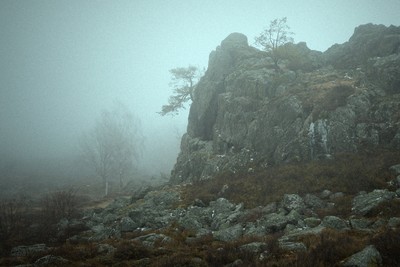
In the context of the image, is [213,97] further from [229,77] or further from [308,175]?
[308,175]

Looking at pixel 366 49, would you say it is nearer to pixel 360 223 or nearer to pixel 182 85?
pixel 182 85

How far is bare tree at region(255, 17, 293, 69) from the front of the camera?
3672 centimetres

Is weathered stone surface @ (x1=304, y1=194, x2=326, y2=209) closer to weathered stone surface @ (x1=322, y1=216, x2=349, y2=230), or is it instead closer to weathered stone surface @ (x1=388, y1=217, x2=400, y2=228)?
weathered stone surface @ (x1=322, y1=216, x2=349, y2=230)

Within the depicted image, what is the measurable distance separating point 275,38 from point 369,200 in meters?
29.6

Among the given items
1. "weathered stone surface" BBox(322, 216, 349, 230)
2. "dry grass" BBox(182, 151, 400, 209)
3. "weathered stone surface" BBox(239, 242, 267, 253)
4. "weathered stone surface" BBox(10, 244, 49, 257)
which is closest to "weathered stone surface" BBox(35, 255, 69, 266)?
"weathered stone surface" BBox(10, 244, 49, 257)

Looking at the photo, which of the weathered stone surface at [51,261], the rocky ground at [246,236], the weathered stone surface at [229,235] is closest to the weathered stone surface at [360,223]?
the rocky ground at [246,236]

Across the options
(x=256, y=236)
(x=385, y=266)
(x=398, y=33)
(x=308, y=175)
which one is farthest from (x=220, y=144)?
(x=398, y=33)

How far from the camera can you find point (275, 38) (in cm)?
3784

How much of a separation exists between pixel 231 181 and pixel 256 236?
11.1 metres

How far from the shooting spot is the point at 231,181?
2388cm

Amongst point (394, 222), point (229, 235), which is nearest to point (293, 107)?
point (394, 222)

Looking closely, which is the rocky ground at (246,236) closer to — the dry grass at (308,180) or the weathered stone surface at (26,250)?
the weathered stone surface at (26,250)

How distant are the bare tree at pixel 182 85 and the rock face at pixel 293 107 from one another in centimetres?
279

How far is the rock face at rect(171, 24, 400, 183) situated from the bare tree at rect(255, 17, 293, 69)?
6.69ft
